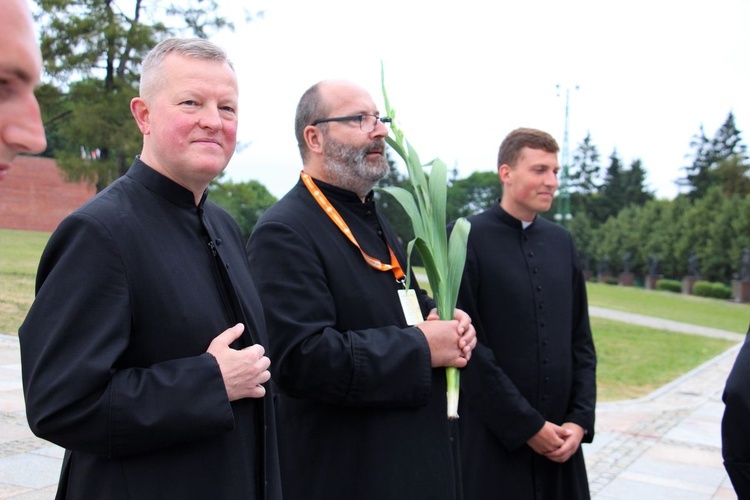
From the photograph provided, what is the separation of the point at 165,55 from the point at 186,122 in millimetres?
236

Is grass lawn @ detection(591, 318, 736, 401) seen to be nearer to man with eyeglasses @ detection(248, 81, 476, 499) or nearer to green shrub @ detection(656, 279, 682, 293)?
man with eyeglasses @ detection(248, 81, 476, 499)

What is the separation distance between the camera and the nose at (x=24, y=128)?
2.76 feet

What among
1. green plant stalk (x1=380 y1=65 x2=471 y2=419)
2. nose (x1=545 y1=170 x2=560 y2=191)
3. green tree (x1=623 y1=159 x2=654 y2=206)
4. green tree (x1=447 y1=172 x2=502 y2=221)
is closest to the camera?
green plant stalk (x1=380 y1=65 x2=471 y2=419)

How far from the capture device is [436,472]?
288cm

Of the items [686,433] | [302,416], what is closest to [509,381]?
[302,416]

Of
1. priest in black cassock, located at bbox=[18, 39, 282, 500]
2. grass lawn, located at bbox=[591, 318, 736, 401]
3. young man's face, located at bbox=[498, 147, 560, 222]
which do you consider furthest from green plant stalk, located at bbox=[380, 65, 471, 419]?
grass lawn, located at bbox=[591, 318, 736, 401]

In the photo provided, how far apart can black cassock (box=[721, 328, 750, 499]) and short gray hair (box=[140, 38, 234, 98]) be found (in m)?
1.97

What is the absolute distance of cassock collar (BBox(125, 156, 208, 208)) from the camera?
2.30m

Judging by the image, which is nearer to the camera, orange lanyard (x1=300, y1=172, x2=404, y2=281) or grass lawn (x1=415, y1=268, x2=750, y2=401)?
orange lanyard (x1=300, y1=172, x2=404, y2=281)

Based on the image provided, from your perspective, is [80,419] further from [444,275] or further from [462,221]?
[462,221]

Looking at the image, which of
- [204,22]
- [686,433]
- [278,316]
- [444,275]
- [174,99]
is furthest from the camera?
[204,22]

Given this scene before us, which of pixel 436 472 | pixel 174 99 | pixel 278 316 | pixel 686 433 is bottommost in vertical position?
pixel 686 433

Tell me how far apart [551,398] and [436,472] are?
1221 mm

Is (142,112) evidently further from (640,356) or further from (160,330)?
(640,356)
